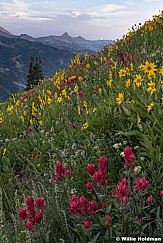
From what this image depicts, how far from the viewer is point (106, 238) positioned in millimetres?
2115

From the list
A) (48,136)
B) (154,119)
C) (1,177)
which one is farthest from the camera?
(48,136)

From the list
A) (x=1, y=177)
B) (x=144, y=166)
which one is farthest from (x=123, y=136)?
(x=1, y=177)

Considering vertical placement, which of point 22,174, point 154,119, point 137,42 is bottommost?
point 22,174

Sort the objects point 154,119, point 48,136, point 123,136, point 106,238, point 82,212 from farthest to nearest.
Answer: point 48,136 → point 123,136 → point 154,119 → point 106,238 → point 82,212

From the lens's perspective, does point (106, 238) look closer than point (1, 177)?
Yes

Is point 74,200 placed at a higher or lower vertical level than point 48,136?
higher

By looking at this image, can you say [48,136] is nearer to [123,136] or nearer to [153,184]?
[123,136]

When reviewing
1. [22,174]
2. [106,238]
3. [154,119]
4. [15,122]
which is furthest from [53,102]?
[106,238]

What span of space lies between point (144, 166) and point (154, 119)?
0.62m

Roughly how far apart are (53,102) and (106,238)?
3.99 m

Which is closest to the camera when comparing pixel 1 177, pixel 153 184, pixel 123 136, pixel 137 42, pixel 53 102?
pixel 153 184

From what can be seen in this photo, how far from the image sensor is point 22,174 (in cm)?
439

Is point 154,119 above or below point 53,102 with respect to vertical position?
above

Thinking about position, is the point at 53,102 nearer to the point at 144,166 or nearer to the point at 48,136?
the point at 48,136
